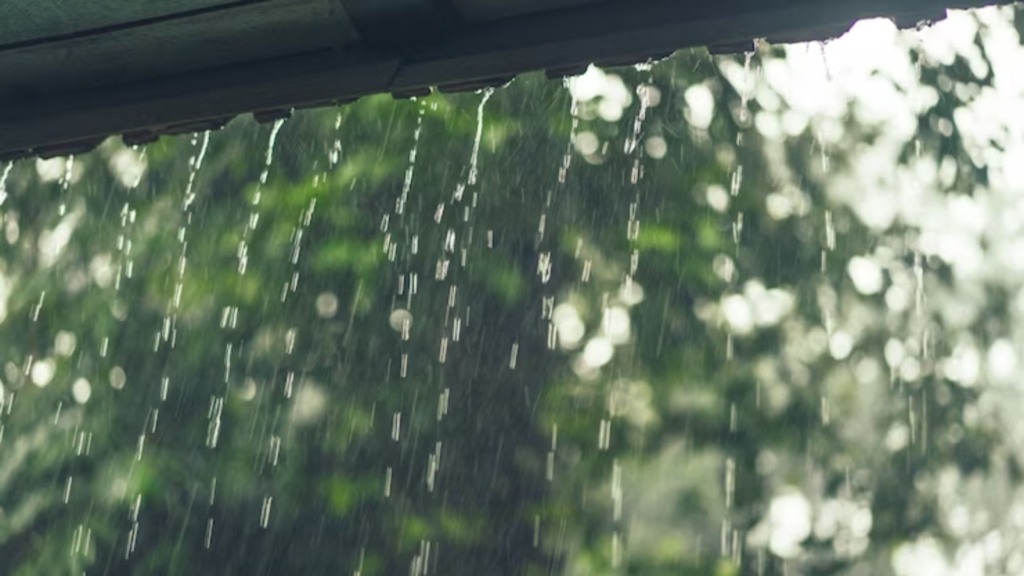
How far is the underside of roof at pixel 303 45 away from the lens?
3031 mm

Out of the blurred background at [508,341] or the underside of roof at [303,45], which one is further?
the blurred background at [508,341]

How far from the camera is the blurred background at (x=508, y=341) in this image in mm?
9648

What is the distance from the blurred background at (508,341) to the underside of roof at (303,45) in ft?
20.6

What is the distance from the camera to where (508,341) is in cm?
981

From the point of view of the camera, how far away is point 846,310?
1120cm

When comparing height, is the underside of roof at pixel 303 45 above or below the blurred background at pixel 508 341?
below

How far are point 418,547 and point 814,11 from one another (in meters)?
7.01

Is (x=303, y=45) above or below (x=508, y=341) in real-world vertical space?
below

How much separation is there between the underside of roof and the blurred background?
6.29 meters

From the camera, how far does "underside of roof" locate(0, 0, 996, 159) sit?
9.95 ft

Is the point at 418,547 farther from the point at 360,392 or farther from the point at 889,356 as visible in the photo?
the point at 889,356

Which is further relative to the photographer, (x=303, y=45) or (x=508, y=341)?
(x=508, y=341)

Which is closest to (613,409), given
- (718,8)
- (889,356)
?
(889,356)

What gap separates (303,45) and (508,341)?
6.69m
